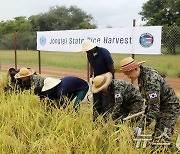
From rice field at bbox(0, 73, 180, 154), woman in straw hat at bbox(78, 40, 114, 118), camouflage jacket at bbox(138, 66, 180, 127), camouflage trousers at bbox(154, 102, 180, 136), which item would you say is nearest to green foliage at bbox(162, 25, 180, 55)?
woman in straw hat at bbox(78, 40, 114, 118)

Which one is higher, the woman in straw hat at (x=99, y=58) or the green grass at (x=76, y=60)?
the woman in straw hat at (x=99, y=58)

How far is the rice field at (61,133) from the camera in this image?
11.4 ft

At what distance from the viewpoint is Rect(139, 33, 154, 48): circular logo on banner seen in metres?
7.56

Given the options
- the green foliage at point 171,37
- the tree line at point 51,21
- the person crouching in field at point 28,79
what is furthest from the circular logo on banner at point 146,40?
the tree line at point 51,21

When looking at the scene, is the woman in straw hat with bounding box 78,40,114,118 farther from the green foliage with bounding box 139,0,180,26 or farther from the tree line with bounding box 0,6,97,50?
the tree line with bounding box 0,6,97,50

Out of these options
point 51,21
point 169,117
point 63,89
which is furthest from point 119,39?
point 51,21

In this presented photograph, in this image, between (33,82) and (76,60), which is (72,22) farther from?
(33,82)

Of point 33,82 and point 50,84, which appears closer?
point 50,84

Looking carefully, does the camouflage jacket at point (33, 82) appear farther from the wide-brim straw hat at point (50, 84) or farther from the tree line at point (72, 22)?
the tree line at point (72, 22)

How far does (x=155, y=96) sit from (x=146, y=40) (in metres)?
4.29

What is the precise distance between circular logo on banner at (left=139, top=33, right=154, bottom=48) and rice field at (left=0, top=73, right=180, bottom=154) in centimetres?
308

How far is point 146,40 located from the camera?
763cm

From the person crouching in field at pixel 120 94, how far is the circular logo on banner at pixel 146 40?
3217mm

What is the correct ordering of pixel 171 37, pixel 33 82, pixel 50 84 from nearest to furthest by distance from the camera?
1. pixel 50 84
2. pixel 33 82
3. pixel 171 37
